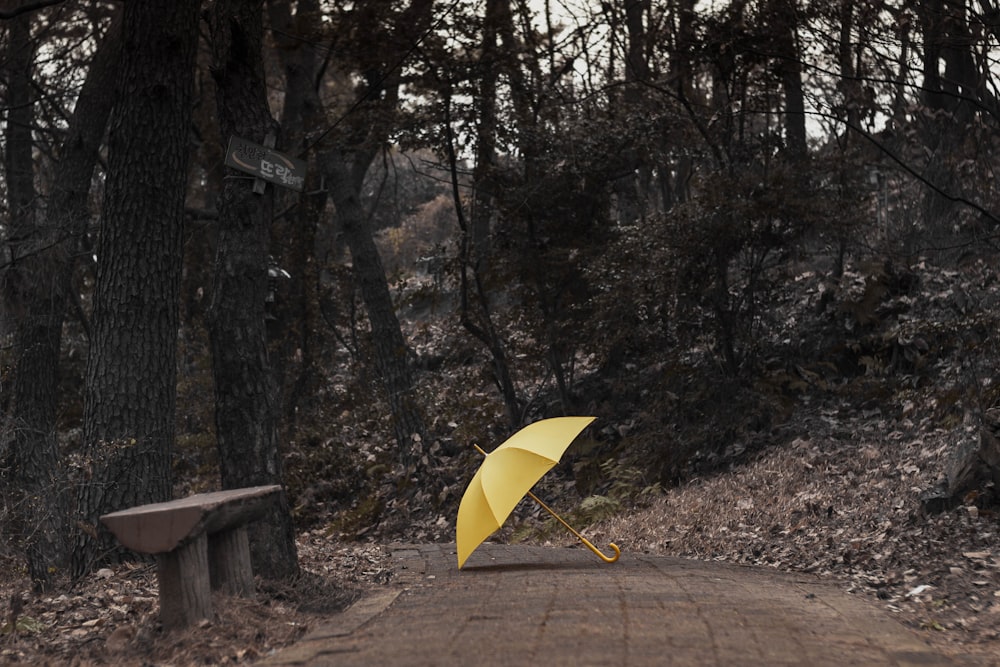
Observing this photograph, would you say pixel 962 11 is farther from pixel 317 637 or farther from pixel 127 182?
pixel 317 637

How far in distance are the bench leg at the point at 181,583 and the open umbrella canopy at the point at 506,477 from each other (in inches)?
84.4

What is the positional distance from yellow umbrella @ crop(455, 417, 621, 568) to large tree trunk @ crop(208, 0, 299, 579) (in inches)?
49.9

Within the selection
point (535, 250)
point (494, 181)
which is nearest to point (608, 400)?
point (535, 250)

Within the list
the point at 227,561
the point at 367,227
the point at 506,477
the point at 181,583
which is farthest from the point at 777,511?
the point at 367,227

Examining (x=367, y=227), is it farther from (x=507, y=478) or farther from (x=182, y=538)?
(x=182, y=538)

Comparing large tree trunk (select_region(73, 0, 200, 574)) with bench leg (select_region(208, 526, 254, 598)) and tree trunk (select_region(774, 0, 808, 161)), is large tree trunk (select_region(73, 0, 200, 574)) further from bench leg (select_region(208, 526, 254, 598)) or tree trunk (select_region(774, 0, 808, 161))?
tree trunk (select_region(774, 0, 808, 161))

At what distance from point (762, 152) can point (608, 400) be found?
3961 millimetres

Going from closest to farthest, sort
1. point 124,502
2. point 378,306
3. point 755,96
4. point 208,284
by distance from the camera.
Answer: point 124,502
point 755,96
point 378,306
point 208,284

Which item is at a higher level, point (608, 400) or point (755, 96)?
point (755, 96)

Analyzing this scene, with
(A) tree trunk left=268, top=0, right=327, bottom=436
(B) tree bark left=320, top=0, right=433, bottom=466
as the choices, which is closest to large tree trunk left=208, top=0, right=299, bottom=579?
(B) tree bark left=320, top=0, right=433, bottom=466

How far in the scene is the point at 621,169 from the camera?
14.6m

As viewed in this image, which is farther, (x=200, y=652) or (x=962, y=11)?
(x=962, y=11)

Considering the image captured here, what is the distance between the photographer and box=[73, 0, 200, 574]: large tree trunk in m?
8.49

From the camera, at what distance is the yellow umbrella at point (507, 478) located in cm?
722
